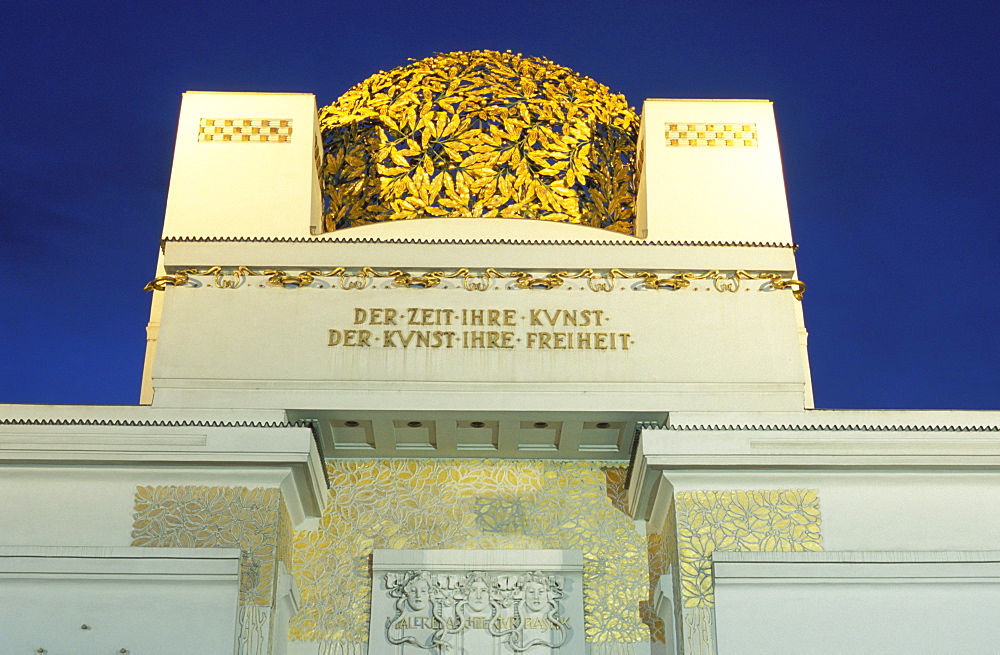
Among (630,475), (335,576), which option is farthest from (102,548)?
(630,475)

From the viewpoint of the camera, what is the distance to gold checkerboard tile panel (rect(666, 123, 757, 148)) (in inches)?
451

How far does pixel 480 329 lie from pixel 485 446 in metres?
1.02

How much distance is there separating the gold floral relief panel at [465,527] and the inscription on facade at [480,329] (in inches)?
45.6

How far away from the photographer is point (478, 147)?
1167cm

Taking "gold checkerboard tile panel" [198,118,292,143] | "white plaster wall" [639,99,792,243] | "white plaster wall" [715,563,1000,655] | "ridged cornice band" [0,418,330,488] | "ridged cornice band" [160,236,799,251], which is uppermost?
"gold checkerboard tile panel" [198,118,292,143]

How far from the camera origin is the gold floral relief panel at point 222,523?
893 centimetres

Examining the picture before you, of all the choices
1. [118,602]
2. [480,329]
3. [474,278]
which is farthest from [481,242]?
[118,602]

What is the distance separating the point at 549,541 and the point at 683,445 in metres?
1.59

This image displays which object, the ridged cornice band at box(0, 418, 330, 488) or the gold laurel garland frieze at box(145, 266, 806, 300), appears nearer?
the ridged cornice band at box(0, 418, 330, 488)

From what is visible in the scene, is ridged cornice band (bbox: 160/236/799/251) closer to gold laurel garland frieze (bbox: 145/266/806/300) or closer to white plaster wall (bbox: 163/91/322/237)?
gold laurel garland frieze (bbox: 145/266/806/300)

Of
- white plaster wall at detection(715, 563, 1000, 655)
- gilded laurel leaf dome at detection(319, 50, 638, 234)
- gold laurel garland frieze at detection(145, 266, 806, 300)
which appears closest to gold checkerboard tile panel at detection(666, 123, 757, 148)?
gilded laurel leaf dome at detection(319, 50, 638, 234)

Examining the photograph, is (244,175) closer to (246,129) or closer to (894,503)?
(246,129)

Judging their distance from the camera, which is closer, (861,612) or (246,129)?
(861,612)

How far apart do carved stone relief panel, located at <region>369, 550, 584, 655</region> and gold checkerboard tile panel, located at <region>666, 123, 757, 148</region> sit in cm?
403
